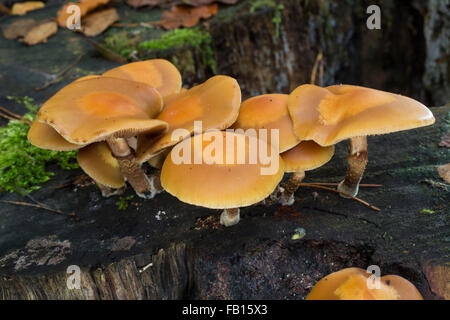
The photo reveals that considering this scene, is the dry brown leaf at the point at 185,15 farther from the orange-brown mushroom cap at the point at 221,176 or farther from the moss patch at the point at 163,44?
the orange-brown mushroom cap at the point at 221,176

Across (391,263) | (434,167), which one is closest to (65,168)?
(391,263)

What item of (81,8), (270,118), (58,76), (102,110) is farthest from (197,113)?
(81,8)

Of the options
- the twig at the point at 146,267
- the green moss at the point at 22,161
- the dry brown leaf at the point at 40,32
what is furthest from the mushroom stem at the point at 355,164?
the dry brown leaf at the point at 40,32

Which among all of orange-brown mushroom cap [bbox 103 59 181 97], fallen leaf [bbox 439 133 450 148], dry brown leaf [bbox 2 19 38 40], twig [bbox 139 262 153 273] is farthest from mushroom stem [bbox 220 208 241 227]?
dry brown leaf [bbox 2 19 38 40]

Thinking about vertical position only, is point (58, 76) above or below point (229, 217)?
above

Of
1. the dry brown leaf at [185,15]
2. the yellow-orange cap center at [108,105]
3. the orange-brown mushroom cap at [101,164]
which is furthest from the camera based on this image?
the dry brown leaf at [185,15]

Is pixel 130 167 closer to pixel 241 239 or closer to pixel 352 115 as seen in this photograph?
pixel 241 239

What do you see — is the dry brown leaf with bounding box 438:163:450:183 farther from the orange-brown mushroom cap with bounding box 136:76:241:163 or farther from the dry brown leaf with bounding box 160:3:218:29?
the dry brown leaf with bounding box 160:3:218:29
